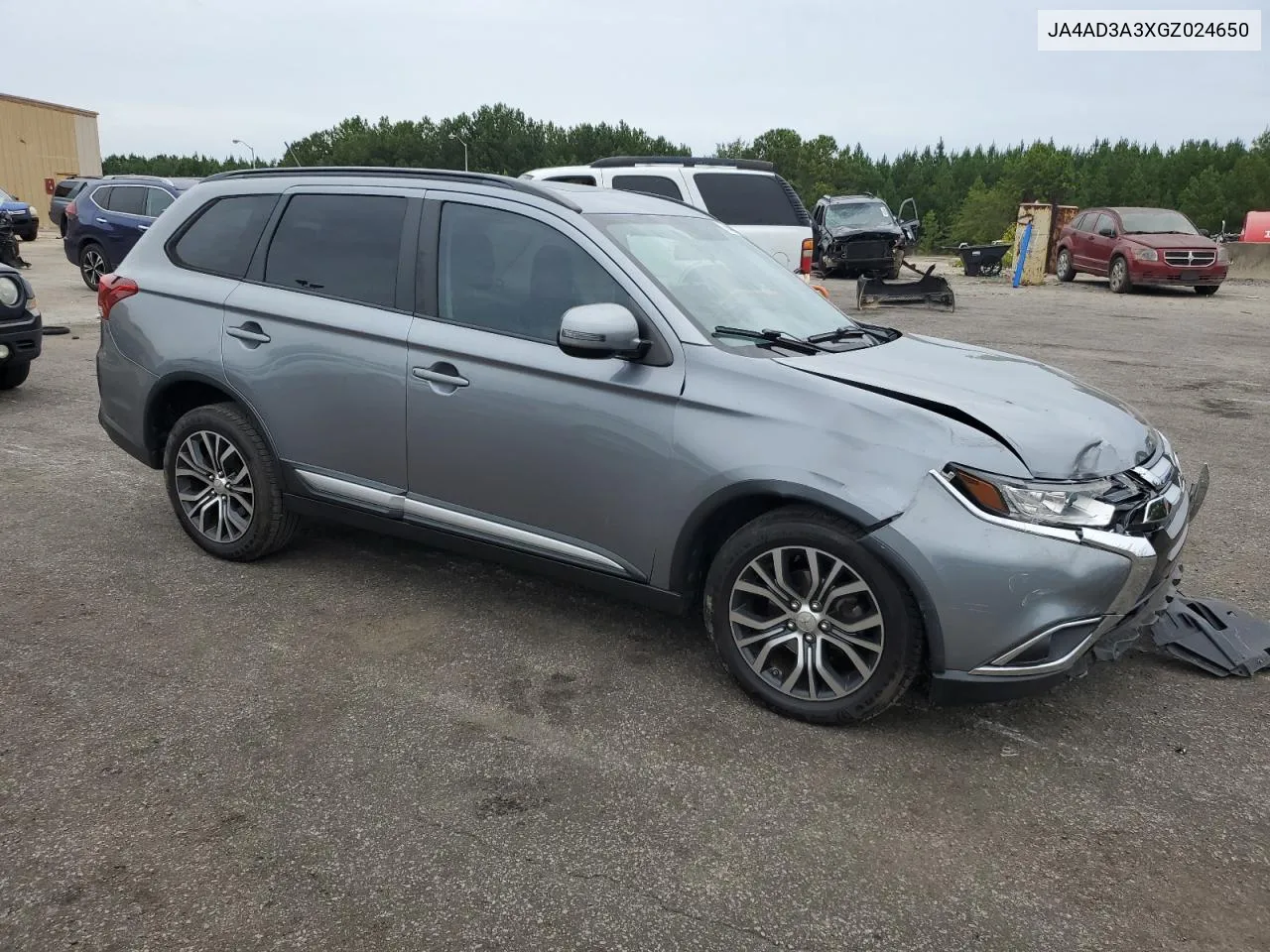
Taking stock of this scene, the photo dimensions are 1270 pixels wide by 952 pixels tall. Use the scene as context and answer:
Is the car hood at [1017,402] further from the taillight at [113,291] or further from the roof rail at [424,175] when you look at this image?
the taillight at [113,291]

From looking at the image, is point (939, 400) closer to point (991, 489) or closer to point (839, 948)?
point (991, 489)

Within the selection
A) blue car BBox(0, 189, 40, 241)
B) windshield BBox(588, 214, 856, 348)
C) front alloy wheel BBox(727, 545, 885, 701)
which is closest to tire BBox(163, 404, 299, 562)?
windshield BBox(588, 214, 856, 348)

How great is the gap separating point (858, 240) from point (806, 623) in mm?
21521

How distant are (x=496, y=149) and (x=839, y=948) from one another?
3820 inches

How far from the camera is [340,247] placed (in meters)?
4.39

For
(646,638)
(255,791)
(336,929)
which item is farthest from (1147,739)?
(255,791)

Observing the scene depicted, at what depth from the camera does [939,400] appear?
3318 mm

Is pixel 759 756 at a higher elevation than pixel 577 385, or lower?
lower

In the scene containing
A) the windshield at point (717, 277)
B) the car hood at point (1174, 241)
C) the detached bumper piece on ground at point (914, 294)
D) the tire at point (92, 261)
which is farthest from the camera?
the car hood at point (1174, 241)

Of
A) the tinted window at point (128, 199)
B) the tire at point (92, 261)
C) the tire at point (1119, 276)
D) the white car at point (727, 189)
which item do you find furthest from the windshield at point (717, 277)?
the tire at point (1119, 276)

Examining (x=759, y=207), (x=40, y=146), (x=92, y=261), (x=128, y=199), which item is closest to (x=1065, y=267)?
(x=759, y=207)

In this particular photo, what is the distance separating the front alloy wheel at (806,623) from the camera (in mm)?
3277

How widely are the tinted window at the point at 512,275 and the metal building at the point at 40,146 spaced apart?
5538 cm

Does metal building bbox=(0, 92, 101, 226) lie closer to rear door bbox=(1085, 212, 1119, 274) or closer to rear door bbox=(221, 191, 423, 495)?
rear door bbox=(1085, 212, 1119, 274)
